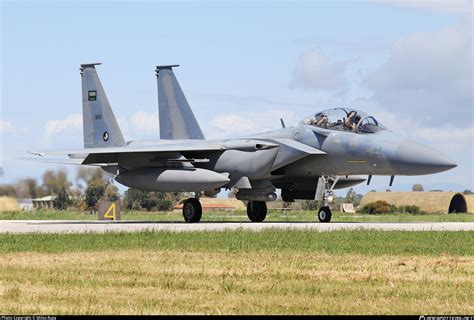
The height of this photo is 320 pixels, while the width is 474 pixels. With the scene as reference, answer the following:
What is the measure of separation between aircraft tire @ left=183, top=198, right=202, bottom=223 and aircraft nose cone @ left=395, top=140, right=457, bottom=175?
597cm

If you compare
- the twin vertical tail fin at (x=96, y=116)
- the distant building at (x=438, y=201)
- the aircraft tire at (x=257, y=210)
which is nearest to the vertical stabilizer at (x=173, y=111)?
the twin vertical tail fin at (x=96, y=116)

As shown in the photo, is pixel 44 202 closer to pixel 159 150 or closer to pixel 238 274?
pixel 159 150

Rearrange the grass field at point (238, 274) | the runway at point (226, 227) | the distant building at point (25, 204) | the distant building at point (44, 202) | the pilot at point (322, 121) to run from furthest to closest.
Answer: the distant building at point (44, 202) < the distant building at point (25, 204) < the pilot at point (322, 121) < the runway at point (226, 227) < the grass field at point (238, 274)

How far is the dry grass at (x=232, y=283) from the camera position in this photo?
383 inches

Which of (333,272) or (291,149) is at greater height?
(291,149)

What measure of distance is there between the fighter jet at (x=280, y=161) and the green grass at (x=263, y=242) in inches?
184

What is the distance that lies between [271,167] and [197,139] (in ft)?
18.2

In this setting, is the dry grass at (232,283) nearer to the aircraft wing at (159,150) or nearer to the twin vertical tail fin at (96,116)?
the aircraft wing at (159,150)

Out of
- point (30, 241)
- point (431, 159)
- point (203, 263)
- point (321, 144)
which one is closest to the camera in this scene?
point (203, 263)

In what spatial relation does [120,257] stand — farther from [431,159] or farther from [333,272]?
[431,159]

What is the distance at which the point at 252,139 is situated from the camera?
26.8 meters

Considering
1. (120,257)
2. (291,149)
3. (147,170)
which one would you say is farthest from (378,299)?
(147,170)

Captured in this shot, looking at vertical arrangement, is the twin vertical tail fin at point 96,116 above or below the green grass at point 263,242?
above

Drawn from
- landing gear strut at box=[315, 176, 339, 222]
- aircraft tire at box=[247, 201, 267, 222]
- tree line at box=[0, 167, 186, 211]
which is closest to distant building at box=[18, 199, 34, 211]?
tree line at box=[0, 167, 186, 211]
